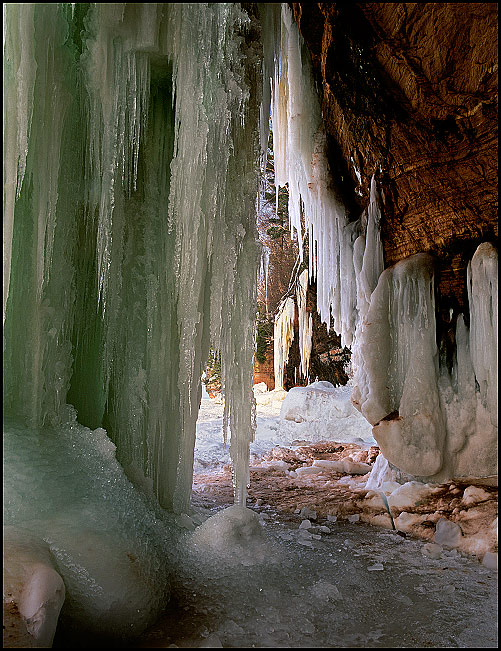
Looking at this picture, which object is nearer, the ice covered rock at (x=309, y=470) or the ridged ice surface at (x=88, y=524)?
the ridged ice surface at (x=88, y=524)

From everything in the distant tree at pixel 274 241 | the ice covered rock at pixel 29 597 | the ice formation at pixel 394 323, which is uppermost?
the distant tree at pixel 274 241

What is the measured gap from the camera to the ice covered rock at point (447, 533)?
361 cm

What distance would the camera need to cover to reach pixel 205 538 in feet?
10.3

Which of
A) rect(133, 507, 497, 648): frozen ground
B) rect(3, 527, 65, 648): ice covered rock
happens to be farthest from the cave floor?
rect(3, 527, 65, 648): ice covered rock

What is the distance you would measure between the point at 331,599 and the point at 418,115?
357 cm

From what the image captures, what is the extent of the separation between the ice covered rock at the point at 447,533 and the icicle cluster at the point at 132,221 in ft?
5.07

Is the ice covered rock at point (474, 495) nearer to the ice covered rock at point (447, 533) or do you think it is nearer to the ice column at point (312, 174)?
the ice covered rock at point (447, 533)

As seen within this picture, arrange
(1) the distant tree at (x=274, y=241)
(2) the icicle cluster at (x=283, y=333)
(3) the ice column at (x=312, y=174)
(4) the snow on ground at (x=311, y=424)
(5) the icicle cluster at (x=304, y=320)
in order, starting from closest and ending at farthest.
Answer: (3) the ice column at (x=312, y=174)
(4) the snow on ground at (x=311, y=424)
(1) the distant tree at (x=274, y=241)
(5) the icicle cluster at (x=304, y=320)
(2) the icicle cluster at (x=283, y=333)

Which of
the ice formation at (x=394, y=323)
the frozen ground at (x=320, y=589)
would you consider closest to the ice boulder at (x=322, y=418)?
the ice formation at (x=394, y=323)

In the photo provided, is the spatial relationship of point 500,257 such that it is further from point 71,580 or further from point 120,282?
point 71,580

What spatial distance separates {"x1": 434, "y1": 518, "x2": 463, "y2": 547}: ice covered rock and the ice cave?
59mm

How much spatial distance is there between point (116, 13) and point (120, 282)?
167cm

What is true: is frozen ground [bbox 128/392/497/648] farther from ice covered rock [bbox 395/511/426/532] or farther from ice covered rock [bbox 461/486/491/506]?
ice covered rock [bbox 461/486/491/506]

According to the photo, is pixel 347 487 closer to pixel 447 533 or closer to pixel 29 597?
pixel 447 533
